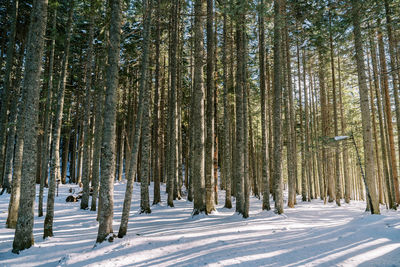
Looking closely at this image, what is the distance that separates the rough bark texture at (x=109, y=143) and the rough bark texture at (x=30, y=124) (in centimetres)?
198

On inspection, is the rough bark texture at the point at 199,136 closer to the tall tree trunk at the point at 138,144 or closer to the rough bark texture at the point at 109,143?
the tall tree trunk at the point at 138,144

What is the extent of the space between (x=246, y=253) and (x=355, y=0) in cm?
987

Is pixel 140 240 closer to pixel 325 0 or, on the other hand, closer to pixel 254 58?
pixel 325 0

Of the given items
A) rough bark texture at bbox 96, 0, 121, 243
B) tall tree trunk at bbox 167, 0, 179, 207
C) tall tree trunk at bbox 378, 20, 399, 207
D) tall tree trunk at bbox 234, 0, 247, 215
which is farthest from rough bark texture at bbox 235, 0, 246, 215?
tall tree trunk at bbox 378, 20, 399, 207

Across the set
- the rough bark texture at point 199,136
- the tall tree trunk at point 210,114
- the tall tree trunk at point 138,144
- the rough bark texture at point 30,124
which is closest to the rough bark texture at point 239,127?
the tall tree trunk at point 210,114

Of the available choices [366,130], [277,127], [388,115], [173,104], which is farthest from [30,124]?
[388,115]

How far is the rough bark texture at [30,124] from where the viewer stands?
651 centimetres

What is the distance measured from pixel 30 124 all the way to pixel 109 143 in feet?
7.37

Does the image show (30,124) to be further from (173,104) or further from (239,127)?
(173,104)

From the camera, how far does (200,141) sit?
9.94 metres

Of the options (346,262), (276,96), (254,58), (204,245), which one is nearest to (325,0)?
(276,96)

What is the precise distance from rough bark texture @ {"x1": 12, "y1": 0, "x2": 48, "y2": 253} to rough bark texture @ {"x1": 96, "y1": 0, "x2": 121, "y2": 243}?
1981mm

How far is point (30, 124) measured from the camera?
21.5 feet

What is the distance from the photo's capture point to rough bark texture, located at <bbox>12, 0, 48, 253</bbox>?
256 inches
